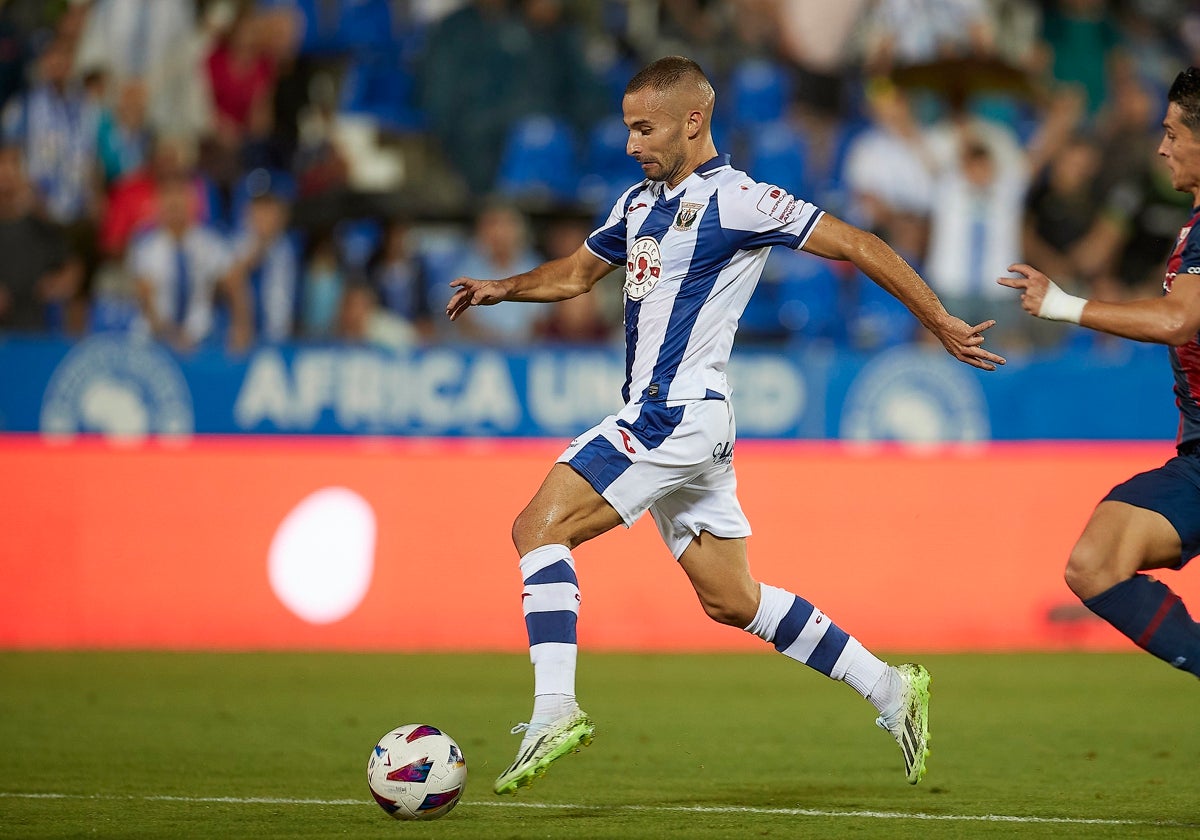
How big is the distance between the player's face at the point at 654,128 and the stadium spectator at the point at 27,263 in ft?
31.0

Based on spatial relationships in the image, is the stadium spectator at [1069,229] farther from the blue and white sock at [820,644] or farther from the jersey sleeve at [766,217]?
the jersey sleeve at [766,217]

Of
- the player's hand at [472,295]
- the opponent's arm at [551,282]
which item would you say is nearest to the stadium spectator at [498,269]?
the opponent's arm at [551,282]

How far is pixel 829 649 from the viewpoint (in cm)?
645

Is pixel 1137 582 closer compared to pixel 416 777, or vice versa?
pixel 416 777

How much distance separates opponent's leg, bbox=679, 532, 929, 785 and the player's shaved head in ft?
5.28

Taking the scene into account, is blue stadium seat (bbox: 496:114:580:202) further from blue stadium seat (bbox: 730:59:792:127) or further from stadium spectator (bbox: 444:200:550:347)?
blue stadium seat (bbox: 730:59:792:127)

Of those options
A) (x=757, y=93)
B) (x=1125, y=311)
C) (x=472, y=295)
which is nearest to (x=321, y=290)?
(x=757, y=93)

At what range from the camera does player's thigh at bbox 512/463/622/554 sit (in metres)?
5.87

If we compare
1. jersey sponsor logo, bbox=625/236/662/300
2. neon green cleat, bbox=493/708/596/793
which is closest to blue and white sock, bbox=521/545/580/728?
neon green cleat, bbox=493/708/596/793

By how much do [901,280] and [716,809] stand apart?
1.96 meters

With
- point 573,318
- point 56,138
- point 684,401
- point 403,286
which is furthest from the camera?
point 56,138

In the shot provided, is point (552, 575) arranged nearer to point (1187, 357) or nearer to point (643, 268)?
point (643, 268)

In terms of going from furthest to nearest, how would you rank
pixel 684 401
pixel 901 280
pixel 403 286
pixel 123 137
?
1. pixel 123 137
2. pixel 403 286
3. pixel 684 401
4. pixel 901 280

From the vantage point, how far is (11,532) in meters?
11.1
